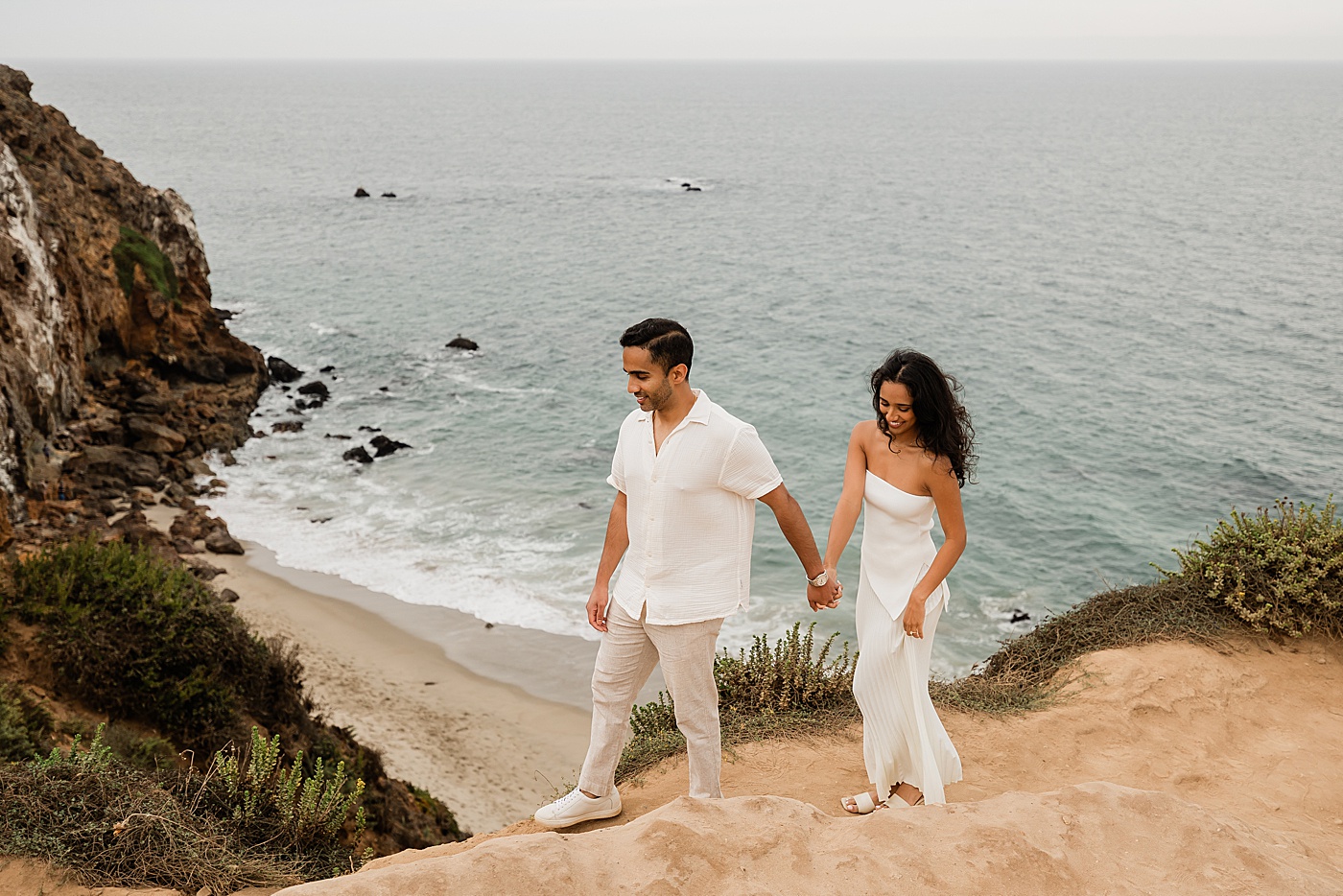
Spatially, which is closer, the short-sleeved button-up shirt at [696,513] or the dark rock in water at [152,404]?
the short-sleeved button-up shirt at [696,513]

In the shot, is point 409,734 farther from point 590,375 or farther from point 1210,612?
point 590,375

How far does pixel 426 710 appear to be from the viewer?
14.0 metres

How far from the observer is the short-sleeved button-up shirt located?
14.8 feet

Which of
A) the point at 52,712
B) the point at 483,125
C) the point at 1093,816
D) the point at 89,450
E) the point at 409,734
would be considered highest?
the point at 483,125

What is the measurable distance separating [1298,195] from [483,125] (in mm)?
96783

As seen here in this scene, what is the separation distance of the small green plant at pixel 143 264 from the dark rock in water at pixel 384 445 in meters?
7.17

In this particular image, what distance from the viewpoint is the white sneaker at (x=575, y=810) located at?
504 cm

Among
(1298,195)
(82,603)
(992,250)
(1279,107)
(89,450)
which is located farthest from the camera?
(1279,107)

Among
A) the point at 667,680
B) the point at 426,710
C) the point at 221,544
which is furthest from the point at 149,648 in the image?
the point at 221,544

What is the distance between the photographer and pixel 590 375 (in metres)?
31.5

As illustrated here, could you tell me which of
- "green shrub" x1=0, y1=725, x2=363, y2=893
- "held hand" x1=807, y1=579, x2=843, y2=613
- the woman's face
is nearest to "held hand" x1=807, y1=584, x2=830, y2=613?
"held hand" x1=807, y1=579, x2=843, y2=613

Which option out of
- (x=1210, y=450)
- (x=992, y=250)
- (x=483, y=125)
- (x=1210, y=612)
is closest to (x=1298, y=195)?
(x=992, y=250)

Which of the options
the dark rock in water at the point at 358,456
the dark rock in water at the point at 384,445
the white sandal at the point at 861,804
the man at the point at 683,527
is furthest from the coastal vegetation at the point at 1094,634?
the dark rock in water at the point at 384,445

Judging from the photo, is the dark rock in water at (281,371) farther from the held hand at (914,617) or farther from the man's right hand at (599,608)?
the held hand at (914,617)
